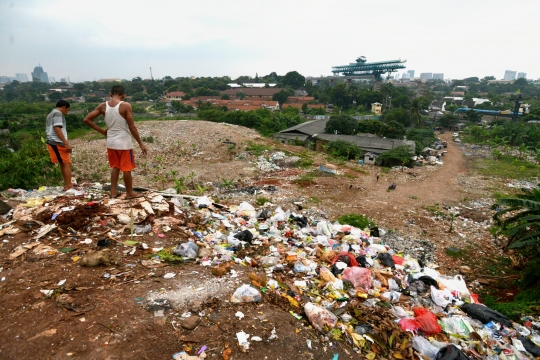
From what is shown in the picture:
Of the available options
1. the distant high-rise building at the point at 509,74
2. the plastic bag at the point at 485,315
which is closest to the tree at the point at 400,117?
the plastic bag at the point at 485,315

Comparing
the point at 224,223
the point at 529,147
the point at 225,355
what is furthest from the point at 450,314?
the point at 529,147

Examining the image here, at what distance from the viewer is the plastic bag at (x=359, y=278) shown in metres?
3.29

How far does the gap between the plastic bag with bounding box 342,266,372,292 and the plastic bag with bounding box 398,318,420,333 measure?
50 cm

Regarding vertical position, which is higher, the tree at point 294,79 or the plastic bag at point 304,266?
the tree at point 294,79

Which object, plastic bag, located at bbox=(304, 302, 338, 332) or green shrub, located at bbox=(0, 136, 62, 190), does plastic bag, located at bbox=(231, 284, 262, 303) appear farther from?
green shrub, located at bbox=(0, 136, 62, 190)

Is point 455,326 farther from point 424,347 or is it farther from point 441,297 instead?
point 424,347

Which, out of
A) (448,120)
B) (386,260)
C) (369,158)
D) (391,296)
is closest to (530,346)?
(391,296)

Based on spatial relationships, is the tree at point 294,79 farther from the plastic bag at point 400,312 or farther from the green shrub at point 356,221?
the plastic bag at point 400,312

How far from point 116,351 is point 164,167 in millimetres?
11221

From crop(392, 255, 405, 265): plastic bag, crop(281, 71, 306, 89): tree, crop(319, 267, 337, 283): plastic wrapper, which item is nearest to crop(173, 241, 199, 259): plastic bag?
crop(319, 267, 337, 283): plastic wrapper

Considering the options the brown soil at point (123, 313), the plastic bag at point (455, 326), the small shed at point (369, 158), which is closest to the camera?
the brown soil at point (123, 313)

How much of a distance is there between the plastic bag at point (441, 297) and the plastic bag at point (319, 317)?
1.56m

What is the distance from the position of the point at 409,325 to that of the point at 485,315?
1044 mm

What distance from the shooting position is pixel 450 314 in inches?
127
